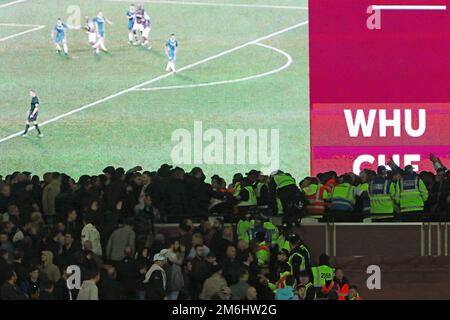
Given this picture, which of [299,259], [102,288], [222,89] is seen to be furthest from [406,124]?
[102,288]

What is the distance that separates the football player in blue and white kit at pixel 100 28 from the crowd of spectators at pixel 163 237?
1013 cm

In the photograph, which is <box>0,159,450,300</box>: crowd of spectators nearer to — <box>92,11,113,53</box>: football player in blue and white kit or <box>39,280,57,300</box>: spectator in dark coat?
<box>39,280,57,300</box>: spectator in dark coat

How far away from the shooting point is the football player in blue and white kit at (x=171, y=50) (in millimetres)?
35781

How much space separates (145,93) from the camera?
116 feet

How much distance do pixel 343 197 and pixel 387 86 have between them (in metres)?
9.35

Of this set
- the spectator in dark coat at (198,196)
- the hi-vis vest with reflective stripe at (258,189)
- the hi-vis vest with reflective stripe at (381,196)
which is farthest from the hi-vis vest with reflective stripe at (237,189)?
the hi-vis vest with reflective stripe at (381,196)

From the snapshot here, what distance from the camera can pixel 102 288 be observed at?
66.0 feet

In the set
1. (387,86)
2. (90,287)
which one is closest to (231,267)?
(90,287)

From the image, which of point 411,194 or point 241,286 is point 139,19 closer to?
point 411,194

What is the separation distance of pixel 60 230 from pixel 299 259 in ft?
11.2

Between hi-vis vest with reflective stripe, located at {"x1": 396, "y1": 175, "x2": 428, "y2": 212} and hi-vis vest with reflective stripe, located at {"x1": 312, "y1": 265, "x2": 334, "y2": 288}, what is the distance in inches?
153


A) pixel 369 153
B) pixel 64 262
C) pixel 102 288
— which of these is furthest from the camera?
pixel 369 153
